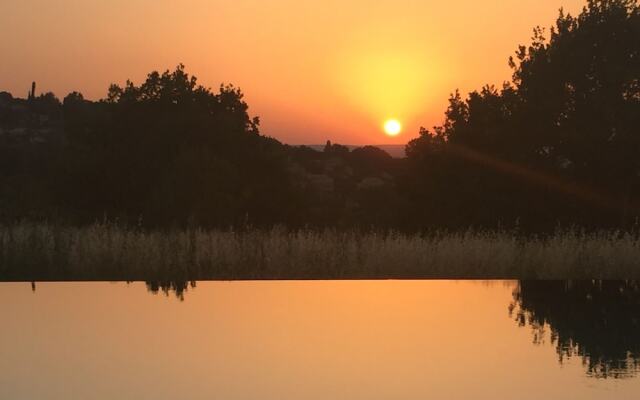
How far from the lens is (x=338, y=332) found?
249 inches

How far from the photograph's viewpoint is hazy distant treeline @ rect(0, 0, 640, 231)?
28.5 meters

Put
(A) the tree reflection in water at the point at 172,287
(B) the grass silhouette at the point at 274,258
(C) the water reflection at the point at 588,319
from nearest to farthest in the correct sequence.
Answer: (C) the water reflection at the point at 588,319 < (A) the tree reflection in water at the point at 172,287 < (B) the grass silhouette at the point at 274,258

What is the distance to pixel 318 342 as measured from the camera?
235 inches

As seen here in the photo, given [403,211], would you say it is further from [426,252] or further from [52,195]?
[426,252]

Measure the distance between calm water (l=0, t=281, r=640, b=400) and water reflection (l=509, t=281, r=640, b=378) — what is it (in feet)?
0.06

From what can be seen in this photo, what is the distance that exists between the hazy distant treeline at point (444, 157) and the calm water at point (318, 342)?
1534 centimetres

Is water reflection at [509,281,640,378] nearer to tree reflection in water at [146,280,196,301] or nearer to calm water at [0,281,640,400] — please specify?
calm water at [0,281,640,400]

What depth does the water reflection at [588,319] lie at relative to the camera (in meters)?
5.63

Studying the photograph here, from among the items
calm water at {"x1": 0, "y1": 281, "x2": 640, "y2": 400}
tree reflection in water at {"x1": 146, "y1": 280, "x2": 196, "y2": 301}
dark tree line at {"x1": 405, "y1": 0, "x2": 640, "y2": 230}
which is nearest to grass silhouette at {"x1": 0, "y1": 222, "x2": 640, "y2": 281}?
tree reflection in water at {"x1": 146, "y1": 280, "x2": 196, "y2": 301}

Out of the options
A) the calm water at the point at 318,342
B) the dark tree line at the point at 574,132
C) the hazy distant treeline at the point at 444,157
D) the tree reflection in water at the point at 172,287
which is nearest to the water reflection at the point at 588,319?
the calm water at the point at 318,342

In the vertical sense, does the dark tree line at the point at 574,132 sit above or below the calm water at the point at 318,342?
above

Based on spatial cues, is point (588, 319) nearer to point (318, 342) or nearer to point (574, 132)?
point (318, 342)

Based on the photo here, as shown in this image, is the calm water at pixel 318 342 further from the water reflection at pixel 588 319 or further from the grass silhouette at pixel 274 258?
the grass silhouette at pixel 274 258

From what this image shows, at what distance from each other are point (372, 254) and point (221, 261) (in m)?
2.53
